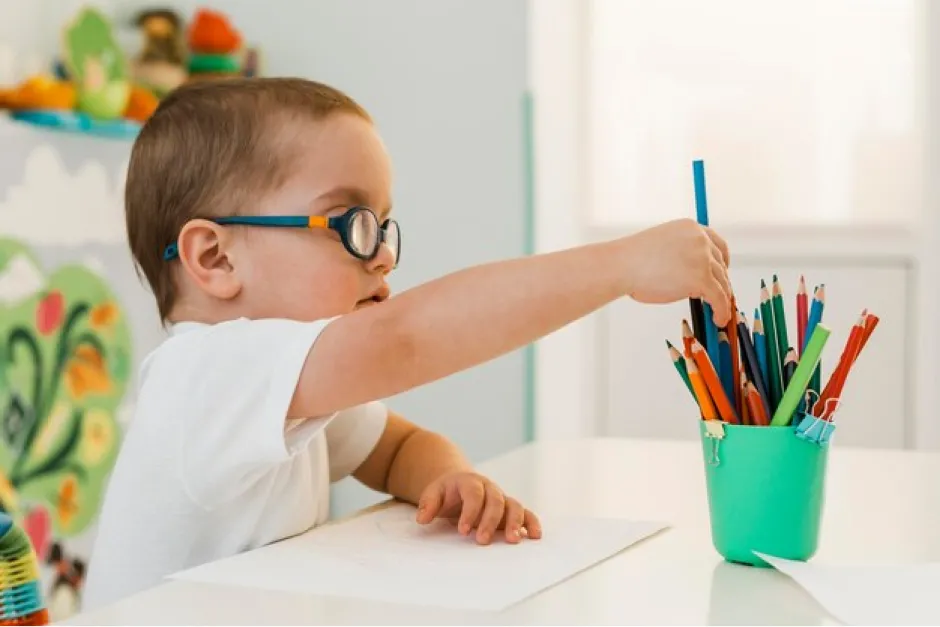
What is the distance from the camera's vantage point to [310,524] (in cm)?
98

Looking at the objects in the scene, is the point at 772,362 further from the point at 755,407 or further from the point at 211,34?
the point at 211,34

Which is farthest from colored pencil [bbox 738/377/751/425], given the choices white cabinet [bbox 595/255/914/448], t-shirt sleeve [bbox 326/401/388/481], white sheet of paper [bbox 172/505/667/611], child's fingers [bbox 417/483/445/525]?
white cabinet [bbox 595/255/914/448]

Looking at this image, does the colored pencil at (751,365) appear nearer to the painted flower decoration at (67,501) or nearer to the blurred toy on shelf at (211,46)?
the painted flower decoration at (67,501)

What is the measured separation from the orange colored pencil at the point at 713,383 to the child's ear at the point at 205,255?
1.35 feet

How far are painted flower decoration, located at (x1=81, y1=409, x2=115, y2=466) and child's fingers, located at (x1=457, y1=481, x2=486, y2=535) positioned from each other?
5.19 ft

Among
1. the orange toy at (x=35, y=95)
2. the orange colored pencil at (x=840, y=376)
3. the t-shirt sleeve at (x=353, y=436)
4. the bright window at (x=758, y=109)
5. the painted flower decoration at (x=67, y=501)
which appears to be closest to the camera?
the orange colored pencil at (x=840, y=376)

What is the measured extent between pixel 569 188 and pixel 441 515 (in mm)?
1912

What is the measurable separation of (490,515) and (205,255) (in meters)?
0.34

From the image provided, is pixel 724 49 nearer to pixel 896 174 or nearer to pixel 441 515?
pixel 896 174

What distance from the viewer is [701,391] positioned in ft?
2.34

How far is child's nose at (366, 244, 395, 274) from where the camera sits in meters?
0.97

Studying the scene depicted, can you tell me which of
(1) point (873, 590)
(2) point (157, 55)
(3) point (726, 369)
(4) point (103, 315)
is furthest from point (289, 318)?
(2) point (157, 55)

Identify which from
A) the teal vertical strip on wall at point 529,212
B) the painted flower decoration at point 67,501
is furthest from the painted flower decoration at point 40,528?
the teal vertical strip on wall at point 529,212

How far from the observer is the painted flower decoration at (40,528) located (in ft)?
6.95
